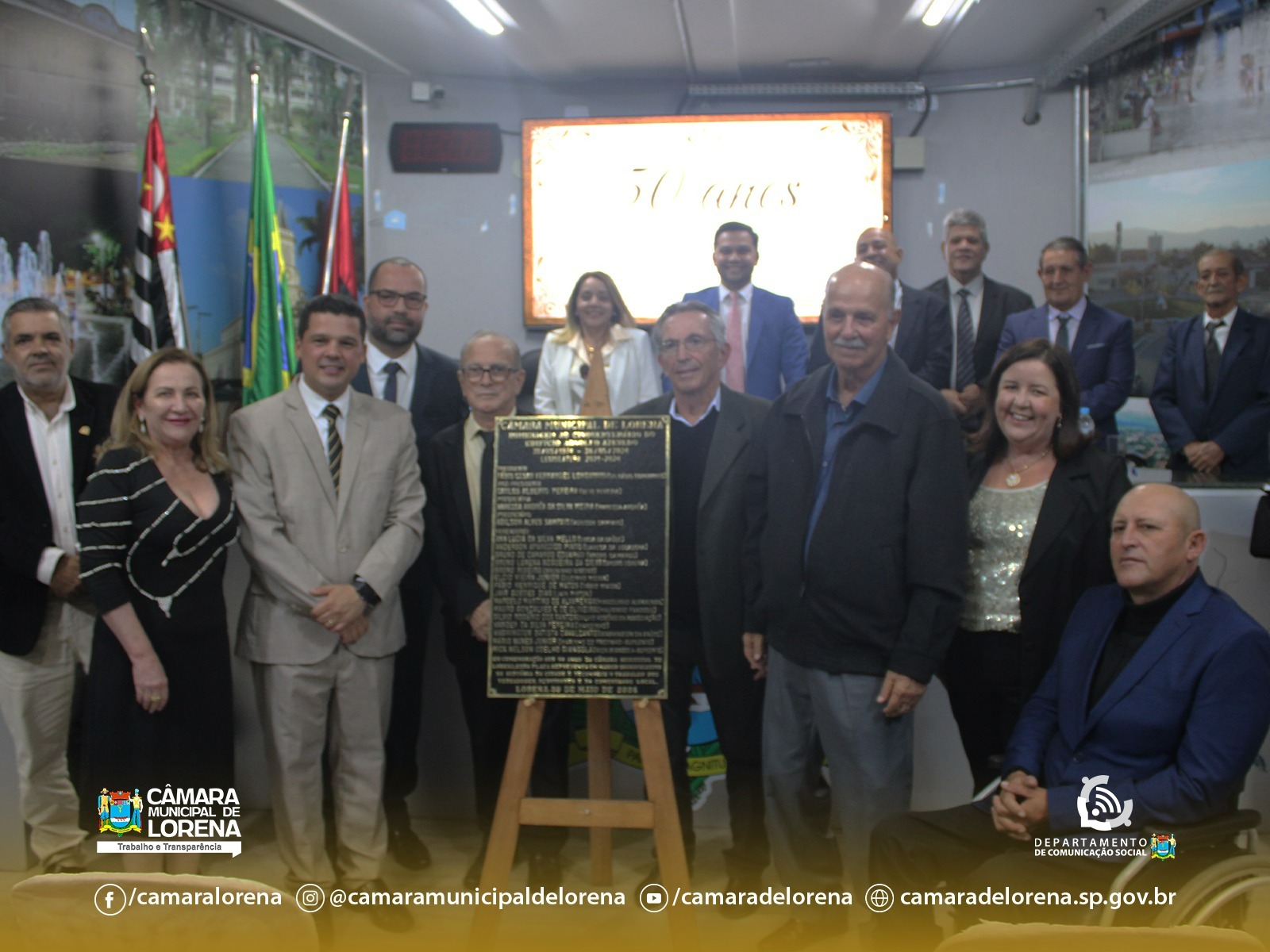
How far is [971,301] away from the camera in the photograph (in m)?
4.58

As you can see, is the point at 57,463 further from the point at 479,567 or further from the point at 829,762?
the point at 829,762

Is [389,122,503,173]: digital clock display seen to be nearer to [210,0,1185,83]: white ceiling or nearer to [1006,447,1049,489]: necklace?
[210,0,1185,83]: white ceiling

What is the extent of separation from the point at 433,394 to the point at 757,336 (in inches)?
60.1

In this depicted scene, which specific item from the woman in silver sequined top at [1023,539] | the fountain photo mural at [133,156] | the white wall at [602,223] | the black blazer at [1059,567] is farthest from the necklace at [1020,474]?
the white wall at [602,223]

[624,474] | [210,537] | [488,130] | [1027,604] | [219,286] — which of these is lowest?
[1027,604]

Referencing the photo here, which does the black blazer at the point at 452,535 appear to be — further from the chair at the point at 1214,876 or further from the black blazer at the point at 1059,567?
the chair at the point at 1214,876

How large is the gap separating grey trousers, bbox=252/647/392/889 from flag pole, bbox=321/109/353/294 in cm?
370

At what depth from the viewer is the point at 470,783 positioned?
3572mm

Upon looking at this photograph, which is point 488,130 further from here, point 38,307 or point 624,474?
point 624,474

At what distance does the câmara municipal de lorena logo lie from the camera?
2.62 metres

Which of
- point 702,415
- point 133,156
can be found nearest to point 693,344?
point 702,415

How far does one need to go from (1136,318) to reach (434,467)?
494 cm

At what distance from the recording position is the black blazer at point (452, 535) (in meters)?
3.05

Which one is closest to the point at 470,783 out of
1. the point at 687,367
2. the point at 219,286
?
the point at 687,367
